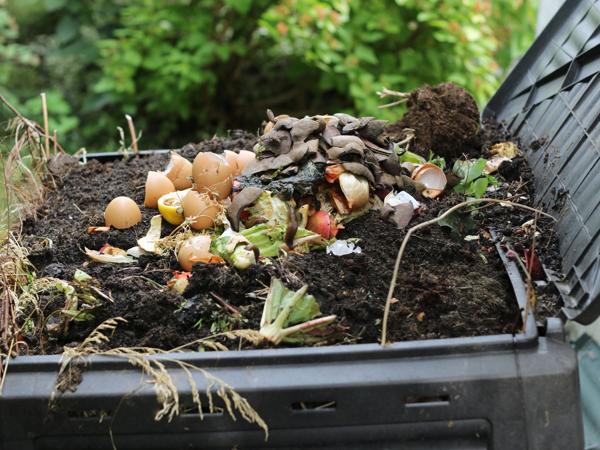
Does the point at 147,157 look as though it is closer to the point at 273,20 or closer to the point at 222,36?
the point at 273,20

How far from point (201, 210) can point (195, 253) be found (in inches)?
7.8

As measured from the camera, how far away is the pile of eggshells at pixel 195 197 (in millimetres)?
2059

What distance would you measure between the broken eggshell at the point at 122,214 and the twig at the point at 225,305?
0.53 m

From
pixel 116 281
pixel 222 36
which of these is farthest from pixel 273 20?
pixel 116 281

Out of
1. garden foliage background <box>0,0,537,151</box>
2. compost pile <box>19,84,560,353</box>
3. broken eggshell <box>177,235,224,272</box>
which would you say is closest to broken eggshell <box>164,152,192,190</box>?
compost pile <box>19,84,560,353</box>

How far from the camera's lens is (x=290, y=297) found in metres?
1.67

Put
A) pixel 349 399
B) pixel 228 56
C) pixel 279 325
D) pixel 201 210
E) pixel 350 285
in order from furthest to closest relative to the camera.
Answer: pixel 228 56, pixel 201 210, pixel 350 285, pixel 279 325, pixel 349 399

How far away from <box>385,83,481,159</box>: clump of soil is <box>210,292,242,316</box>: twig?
912 mm

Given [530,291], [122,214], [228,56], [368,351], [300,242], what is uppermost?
[530,291]

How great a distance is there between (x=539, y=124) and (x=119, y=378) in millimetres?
1598

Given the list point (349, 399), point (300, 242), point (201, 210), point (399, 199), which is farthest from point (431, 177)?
point (349, 399)

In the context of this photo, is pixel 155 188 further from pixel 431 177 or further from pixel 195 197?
pixel 431 177

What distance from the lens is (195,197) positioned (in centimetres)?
206

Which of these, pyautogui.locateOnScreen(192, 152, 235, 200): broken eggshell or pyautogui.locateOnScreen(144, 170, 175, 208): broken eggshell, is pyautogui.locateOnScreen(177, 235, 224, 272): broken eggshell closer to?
pyautogui.locateOnScreen(192, 152, 235, 200): broken eggshell
